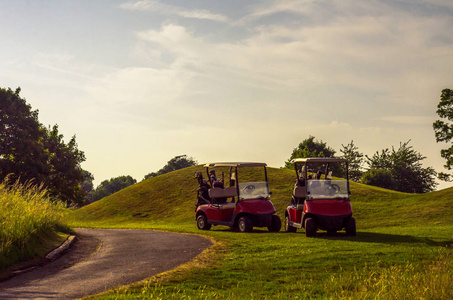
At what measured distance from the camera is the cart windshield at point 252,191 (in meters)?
20.3

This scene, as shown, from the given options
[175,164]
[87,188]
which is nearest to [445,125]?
[175,164]

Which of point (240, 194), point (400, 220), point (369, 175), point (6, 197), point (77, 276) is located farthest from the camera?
point (369, 175)

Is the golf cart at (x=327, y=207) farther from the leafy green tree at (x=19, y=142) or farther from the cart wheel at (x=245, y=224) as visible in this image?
the leafy green tree at (x=19, y=142)

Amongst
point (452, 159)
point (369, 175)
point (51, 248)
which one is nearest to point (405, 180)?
point (369, 175)

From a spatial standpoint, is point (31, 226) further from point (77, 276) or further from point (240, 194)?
point (240, 194)

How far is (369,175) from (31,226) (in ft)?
212

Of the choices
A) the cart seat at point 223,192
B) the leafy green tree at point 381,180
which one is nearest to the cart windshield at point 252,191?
the cart seat at point 223,192

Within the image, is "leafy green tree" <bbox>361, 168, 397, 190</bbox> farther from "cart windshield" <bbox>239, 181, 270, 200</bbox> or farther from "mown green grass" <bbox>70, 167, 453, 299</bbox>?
"mown green grass" <bbox>70, 167, 453, 299</bbox>

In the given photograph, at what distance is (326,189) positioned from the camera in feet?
57.6

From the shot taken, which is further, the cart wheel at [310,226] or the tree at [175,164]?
the tree at [175,164]

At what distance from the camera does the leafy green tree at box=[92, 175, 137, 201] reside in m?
114

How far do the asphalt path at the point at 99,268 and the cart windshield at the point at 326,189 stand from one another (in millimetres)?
4369

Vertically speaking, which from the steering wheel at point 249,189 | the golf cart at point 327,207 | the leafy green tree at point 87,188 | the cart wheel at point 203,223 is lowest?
the cart wheel at point 203,223

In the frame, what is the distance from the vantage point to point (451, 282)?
9016 millimetres
